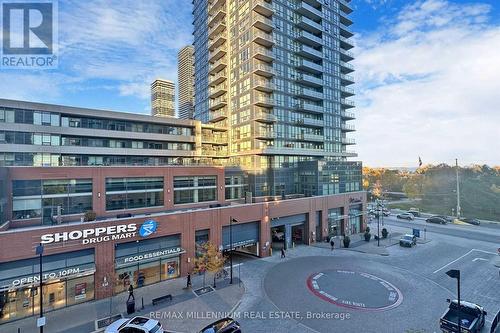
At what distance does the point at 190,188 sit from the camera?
37.6 m

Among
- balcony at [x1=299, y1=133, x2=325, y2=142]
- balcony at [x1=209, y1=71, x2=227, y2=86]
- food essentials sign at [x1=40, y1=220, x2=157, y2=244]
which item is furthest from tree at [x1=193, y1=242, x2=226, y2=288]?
balcony at [x1=209, y1=71, x2=227, y2=86]

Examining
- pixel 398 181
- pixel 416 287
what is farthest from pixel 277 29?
pixel 398 181

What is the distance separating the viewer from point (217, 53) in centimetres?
5875

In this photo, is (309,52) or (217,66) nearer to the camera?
(309,52)

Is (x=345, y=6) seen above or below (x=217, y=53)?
above

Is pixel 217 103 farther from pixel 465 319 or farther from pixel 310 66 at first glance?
pixel 465 319

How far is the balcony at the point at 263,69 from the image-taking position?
4825cm

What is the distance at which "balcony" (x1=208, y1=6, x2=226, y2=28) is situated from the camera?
191 feet

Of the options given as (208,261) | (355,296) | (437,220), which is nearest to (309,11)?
(208,261)

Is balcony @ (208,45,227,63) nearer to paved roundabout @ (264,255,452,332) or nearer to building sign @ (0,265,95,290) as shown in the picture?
paved roundabout @ (264,255,452,332)

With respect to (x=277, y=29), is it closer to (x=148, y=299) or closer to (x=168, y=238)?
(x=168, y=238)

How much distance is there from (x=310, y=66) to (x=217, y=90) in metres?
20.9

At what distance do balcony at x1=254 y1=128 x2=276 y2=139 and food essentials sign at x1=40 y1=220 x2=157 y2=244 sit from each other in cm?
2722

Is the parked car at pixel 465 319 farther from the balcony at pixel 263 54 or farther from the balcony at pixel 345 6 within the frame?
the balcony at pixel 345 6
